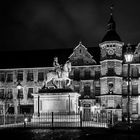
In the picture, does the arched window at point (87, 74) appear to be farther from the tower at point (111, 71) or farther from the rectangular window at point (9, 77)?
the rectangular window at point (9, 77)

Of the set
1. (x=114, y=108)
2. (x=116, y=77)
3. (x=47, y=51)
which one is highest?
(x=47, y=51)

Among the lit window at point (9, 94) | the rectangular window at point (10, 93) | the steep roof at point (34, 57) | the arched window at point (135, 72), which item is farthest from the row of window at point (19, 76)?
the arched window at point (135, 72)

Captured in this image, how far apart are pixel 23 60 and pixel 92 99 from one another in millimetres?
16946

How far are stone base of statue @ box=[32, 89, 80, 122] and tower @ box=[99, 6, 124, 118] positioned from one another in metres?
29.2

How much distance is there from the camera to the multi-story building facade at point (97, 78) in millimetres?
64000

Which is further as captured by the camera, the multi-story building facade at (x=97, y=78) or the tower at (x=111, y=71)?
the multi-story building facade at (x=97, y=78)

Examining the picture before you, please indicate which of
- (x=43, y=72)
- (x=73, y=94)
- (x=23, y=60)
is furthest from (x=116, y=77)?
(x=73, y=94)

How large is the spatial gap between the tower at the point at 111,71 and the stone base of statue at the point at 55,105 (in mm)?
29160

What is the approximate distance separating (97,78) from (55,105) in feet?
109

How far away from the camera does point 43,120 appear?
109 ft

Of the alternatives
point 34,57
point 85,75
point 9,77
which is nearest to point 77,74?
point 85,75

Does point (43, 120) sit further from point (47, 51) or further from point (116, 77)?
point (47, 51)

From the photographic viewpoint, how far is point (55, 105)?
3419cm

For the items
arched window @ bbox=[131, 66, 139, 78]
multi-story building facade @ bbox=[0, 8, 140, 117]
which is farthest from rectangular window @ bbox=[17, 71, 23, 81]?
arched window @ bbox=[131, 66, 139, 78]
